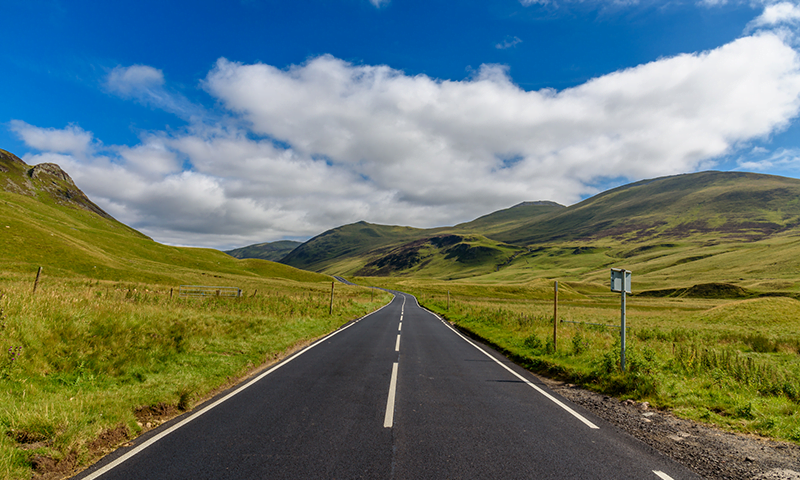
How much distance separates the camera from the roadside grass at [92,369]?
4.95 metres

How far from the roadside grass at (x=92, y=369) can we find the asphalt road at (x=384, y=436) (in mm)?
664

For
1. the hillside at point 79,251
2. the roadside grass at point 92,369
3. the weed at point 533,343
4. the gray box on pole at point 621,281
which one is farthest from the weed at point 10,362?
the hillside at point 79,251

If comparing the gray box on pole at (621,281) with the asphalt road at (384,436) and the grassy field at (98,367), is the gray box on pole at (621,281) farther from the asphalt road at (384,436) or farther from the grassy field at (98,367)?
the grassy field at (98,367)

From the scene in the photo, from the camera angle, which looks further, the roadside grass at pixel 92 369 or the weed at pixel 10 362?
the weed at pixel 10 362

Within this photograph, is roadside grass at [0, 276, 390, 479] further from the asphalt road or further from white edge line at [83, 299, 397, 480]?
the asphalt road

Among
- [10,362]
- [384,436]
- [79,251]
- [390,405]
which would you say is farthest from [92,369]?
[79,251]

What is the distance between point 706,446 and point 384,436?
572 centimetres

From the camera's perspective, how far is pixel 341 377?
9.70 m

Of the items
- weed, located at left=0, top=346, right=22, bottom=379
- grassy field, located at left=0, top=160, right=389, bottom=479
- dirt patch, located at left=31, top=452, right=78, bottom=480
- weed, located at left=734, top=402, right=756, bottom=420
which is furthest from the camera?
weed, located at left=734, top=402, right=756, bottom=420

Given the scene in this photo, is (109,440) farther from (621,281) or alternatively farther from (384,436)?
(621,281)

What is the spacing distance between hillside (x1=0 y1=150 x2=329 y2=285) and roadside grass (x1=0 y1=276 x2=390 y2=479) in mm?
42755

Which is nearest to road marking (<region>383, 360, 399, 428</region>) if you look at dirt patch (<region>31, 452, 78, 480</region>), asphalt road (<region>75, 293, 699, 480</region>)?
asphalt road (<region>75, 293, 699, 480</region>)

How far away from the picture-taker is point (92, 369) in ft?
26.2

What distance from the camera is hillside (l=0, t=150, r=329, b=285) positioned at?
5069cm
